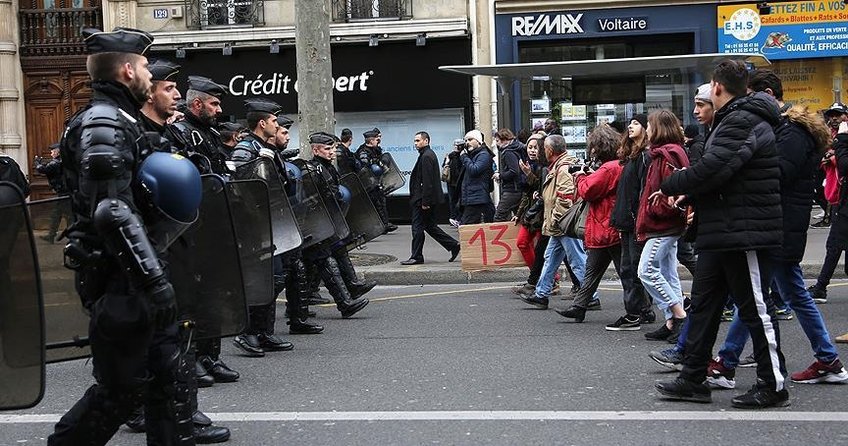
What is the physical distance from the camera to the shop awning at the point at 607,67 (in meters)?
15.3

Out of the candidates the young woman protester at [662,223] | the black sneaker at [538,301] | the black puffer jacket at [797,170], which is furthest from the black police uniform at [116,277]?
the black sneaker at [538,301]

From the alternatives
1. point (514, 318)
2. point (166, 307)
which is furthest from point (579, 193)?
point (166, 307)

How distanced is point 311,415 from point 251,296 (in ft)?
3.05

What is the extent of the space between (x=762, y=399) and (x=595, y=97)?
1163 cm

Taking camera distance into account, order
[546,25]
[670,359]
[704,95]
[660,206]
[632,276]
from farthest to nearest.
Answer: [546,25] → [632,276] → [660,206] → [670,359] → [704,95]

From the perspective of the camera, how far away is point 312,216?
949cm

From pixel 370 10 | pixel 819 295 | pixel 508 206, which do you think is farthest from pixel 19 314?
pixel 370 10

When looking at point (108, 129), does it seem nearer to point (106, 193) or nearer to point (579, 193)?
point (106, 193)

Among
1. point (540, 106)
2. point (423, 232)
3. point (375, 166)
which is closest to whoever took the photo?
point (423, 232)

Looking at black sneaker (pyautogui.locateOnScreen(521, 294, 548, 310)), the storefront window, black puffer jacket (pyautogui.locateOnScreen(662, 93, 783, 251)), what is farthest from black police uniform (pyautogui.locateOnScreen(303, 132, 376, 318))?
the storefront window

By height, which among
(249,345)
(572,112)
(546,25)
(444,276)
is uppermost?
(546,25)

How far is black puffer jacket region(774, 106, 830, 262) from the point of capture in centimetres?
683

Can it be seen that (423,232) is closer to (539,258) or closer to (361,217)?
(361,217)

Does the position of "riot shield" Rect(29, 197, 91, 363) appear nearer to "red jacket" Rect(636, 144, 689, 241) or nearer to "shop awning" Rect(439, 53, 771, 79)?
"red jacket" Rect(636, 144, 689, 241)
